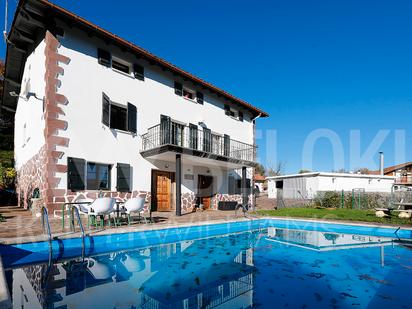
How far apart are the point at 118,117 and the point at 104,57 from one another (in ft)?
8.10

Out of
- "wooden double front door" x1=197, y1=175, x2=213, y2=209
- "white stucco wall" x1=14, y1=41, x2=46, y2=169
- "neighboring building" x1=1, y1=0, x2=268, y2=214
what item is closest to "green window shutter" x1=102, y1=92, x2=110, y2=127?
"neighboring building" x1=1, y1=0, x2=268, y2=214

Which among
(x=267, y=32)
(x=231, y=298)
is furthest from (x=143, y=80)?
(x=231, y=298)

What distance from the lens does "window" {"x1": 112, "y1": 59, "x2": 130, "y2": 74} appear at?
11.6 m

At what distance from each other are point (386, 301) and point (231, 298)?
205cm

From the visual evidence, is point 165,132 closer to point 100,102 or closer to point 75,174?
point 100,102

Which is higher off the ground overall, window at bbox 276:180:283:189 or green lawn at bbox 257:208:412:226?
window at bbox 276:180:283:189

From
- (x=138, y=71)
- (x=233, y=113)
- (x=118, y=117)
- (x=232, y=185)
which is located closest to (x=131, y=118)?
(x=118, y=117)

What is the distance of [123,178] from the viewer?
11031 millimetres

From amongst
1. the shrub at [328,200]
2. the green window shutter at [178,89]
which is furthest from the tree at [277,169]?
the green window shutter at [178,89]

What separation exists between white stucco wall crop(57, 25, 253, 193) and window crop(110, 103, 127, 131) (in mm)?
277

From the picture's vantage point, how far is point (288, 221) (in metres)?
10.8

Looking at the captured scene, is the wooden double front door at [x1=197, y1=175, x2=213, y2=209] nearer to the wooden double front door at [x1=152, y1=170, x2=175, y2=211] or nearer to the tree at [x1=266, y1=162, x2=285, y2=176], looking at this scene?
the wooden double front door at [x1=152, y1=170, x2=175, y2=211]

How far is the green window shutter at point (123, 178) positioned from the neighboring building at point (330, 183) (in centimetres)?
1514

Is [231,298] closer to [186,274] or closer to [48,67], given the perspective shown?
[186,274]
